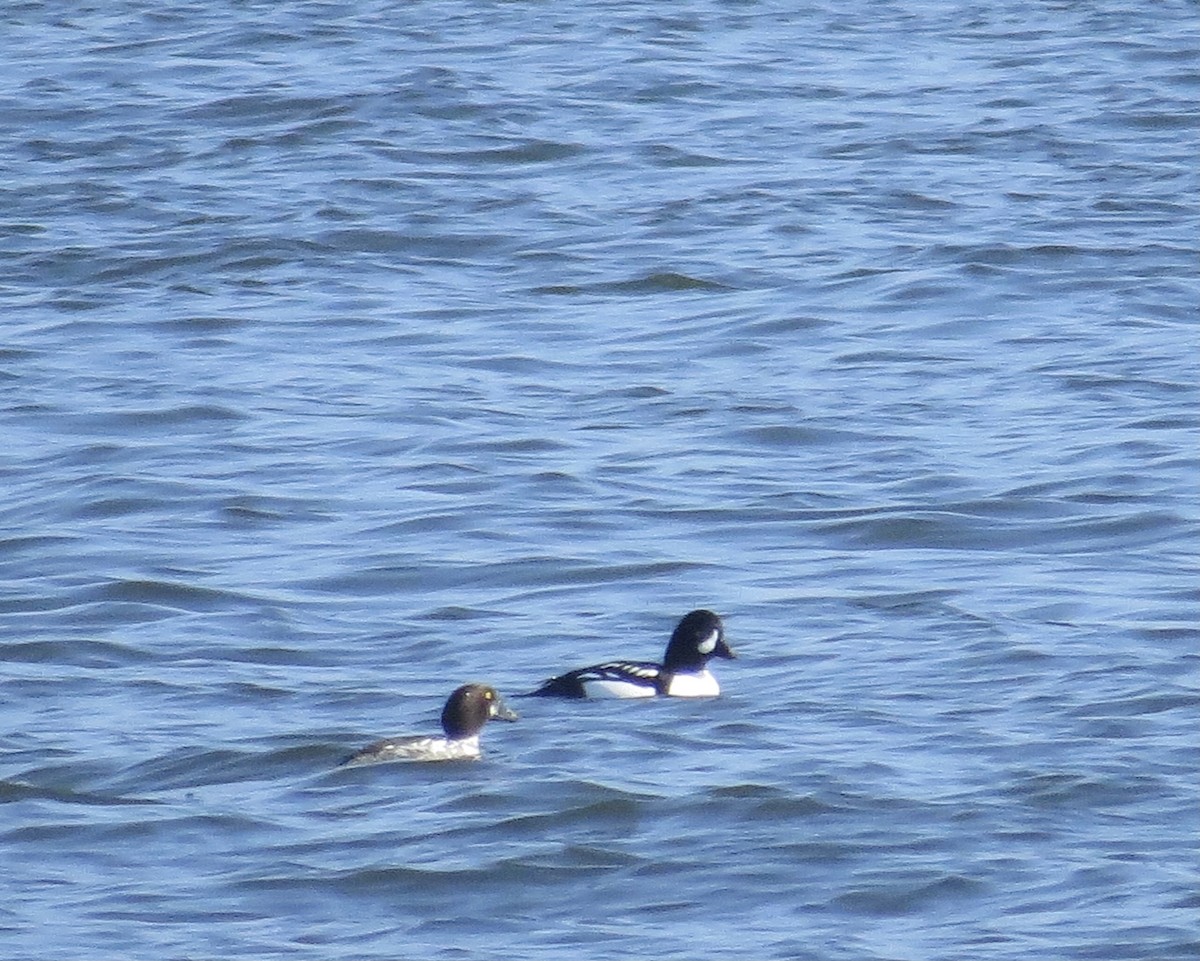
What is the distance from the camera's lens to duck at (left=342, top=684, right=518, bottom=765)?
9133mm

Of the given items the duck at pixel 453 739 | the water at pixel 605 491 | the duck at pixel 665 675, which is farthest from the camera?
the duck at pixel 665 675

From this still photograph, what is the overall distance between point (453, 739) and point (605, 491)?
3771 mm

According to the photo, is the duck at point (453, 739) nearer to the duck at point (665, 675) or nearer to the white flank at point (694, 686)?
the duck at point (665, 675)

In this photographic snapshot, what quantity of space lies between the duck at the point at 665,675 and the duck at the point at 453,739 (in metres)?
0.44

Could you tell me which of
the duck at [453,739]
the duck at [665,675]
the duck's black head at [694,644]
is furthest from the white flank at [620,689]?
the duck at [453,739]

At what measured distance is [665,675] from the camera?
10.1m

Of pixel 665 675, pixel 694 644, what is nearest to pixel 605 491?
pixel 694 644

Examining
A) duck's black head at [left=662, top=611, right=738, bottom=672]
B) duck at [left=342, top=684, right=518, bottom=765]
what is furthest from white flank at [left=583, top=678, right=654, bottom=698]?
duck at [left=342, top=684, right=518, bottom=765]

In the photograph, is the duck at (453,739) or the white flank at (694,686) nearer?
the duck at (453,739)

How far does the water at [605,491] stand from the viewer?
27.3 ft

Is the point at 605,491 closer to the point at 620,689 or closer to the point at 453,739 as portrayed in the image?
the point at 620,689

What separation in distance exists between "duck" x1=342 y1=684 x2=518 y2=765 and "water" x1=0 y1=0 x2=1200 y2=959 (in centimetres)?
11

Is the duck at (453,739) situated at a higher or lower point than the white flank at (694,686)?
higher

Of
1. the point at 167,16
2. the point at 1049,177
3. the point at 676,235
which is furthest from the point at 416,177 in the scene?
the point at 167,16
